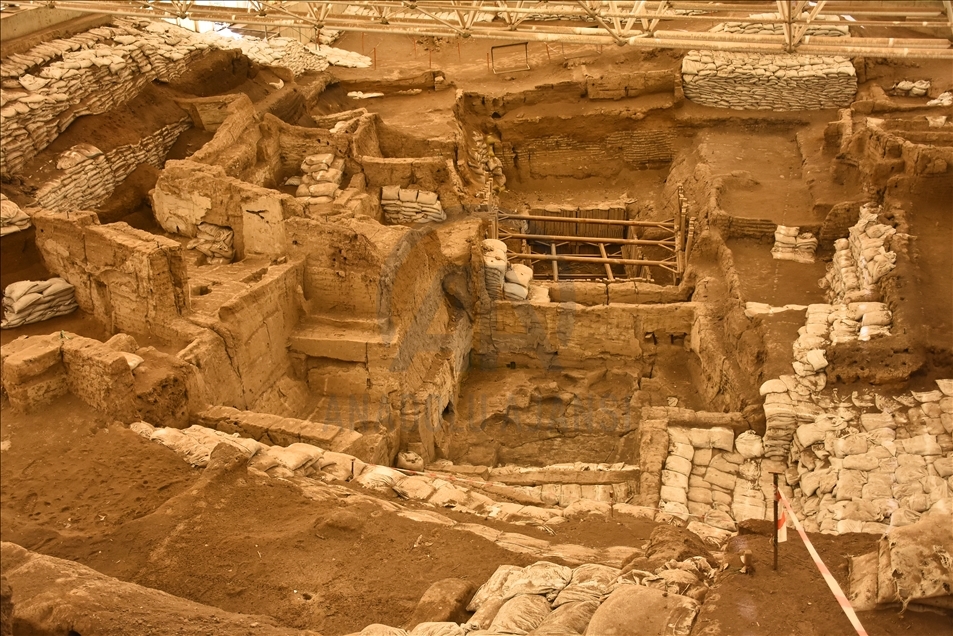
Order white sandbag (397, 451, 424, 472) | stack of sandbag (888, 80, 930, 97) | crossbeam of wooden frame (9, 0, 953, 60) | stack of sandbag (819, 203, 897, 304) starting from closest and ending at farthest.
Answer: crossbeam of wooden frame (9, 0, 953, 60)
white sandbag (397, 451, 424, 472)
stack of sandbag (819, 203, 897, 304)
stack of sandbag (888, 80, 930, 97)

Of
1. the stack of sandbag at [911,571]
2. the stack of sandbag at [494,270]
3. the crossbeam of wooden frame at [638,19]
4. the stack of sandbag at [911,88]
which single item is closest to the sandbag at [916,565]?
the stack of sandbag at [911,571]

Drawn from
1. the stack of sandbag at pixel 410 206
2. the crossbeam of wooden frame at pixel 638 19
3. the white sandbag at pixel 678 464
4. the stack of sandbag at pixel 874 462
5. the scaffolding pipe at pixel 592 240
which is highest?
the crossbeam of wooden frame at pixel 638 19

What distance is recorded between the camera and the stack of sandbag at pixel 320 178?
482 inches

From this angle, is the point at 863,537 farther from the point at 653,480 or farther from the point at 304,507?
the point at 304,507

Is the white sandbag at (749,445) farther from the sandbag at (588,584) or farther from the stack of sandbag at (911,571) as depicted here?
the stack of sandbag at (911,571)

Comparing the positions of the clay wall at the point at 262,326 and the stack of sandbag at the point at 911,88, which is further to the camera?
the stack of sandbag at the point at 911,88

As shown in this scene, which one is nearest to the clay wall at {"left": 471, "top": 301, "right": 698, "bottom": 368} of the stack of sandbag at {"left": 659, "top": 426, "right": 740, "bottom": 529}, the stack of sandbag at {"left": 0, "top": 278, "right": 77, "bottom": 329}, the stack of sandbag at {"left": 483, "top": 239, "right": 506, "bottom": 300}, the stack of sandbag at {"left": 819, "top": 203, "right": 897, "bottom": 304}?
the stack of sandbag at {"left": 483, "top": 239, "right": 506, "bottom": 300}

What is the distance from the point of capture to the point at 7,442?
7.48 m

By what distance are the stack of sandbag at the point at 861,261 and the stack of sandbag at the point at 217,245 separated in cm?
776

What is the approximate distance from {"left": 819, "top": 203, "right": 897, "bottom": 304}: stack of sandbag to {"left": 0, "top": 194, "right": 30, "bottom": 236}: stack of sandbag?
1042cm

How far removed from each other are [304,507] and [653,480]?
366cm

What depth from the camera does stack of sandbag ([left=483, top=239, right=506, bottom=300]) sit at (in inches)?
470

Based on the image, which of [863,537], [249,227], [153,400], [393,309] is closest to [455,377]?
[393,309]

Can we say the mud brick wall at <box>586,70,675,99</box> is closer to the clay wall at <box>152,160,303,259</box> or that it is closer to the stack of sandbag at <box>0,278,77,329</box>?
the clay wall at <box>152,160,303,259</box>
